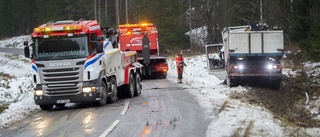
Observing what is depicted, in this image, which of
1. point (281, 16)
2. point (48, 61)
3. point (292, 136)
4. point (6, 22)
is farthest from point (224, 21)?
point (6, 22)

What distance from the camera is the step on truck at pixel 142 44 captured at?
2682 cm

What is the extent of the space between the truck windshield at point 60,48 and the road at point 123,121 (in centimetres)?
180

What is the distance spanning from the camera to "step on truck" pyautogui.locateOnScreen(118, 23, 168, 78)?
26.8 m

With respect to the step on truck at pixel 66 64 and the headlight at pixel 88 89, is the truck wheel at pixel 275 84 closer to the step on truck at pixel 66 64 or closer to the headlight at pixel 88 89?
the step on truck at pixel 66 64

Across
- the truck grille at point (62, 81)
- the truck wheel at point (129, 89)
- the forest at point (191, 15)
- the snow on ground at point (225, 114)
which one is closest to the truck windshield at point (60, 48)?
the truck grille at point (62, 81)

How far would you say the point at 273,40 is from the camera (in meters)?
19.9

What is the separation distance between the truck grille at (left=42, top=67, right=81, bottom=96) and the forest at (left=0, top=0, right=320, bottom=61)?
12.1 m

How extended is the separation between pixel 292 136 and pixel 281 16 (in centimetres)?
2339

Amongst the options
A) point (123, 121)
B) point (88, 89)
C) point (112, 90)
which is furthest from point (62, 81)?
point (123, 121)

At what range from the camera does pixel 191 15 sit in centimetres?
5078

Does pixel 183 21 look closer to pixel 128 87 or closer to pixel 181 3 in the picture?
pixel 181 3

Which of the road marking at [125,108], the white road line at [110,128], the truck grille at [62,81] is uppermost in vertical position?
the truck grille at [62,81]

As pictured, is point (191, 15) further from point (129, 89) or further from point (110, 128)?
point (110, 128)

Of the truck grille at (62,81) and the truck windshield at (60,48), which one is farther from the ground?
the truck windshield at (60,48)
